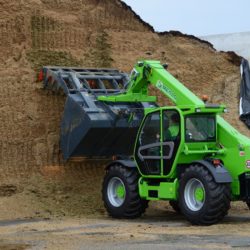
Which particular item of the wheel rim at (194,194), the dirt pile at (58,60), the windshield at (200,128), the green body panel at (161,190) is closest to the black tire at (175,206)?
the green body panel at (161,190)

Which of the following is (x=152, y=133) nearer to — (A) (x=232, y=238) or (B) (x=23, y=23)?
(A) (x=232, y=238)

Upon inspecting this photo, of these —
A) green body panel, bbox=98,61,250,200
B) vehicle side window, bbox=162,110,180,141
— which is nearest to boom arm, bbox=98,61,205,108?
green body panel, bbox=98,61,250,200

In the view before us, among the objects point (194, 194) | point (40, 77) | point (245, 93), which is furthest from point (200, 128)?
point (245, 93)

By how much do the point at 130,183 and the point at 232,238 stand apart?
3.84 meters

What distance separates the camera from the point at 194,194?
1275cm

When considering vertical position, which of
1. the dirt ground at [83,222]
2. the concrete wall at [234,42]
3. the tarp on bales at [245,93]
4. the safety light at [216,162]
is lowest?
the dirt ground at [83,222]

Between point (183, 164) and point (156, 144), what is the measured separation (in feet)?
2.23

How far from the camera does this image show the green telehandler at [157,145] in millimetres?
12555

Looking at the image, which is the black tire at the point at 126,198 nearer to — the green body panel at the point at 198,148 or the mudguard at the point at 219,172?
the green body panel at the point at 198,148

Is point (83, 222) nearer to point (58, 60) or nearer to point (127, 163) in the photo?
point (127, 163)

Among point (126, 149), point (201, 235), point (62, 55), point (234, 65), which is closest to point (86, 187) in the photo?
point (126, 149)

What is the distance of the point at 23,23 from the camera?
61.7ft

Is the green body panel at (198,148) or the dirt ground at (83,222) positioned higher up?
the green body panel at (198,148)

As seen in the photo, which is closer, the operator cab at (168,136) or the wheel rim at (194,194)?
the wheel rim at (194,194)
